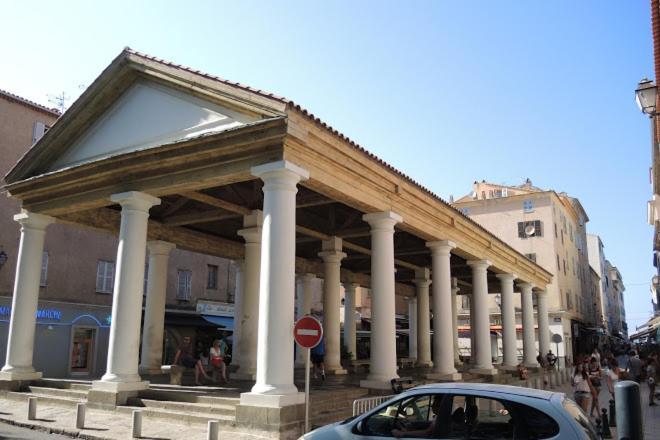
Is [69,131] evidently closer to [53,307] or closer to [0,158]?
[0,158]

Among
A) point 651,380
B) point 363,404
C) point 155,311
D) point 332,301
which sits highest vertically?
point 332,301

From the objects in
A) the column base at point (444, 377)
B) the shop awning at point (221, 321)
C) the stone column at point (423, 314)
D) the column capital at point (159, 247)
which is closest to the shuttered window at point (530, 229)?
the stone column at point (423, 314)

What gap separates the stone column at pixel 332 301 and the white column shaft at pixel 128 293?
298 inches

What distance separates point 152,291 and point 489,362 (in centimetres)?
1216

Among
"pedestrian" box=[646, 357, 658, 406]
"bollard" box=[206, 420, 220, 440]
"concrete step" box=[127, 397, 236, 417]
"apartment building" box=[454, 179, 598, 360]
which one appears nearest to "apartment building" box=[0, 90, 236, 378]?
"concrete step" box=[127, 397, 236, 417]

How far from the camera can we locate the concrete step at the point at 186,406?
1062 centimetres

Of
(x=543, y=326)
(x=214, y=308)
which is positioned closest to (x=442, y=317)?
(x=543, y=326)

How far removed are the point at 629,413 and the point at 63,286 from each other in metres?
25.0

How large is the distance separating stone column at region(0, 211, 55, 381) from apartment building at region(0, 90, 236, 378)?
6.79 m

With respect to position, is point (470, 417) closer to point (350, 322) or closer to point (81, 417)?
point (81, 417)

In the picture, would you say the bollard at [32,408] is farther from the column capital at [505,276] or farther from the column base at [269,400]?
the column capital at [505,276]

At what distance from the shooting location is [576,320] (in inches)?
1967

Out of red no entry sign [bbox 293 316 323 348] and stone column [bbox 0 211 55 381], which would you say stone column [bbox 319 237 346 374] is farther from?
red no entry sign [bbox 293 316 323 348]

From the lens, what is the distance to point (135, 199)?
42.0 ft
